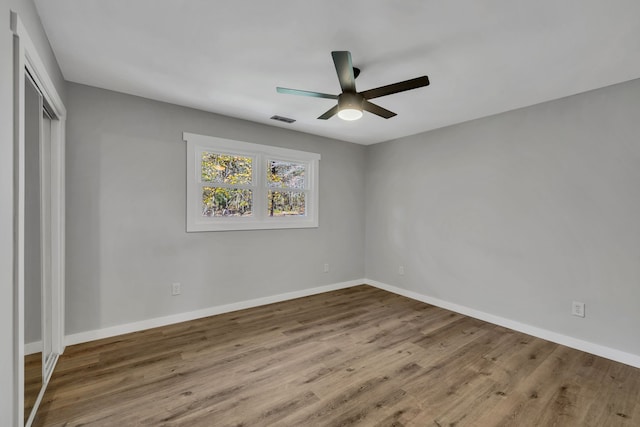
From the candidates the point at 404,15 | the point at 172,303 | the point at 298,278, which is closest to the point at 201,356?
the point at 172,303

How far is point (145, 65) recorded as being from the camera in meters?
2.38

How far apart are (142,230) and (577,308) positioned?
4421 mm

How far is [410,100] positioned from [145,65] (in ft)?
8.03

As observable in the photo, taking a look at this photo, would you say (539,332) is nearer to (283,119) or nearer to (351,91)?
(351,91)

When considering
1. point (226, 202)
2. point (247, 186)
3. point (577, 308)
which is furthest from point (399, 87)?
point (577, 308)

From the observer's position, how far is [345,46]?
2.06 metres

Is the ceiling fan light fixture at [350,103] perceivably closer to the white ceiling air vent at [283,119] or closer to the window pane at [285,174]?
the white ceiling air vent at [283,119]

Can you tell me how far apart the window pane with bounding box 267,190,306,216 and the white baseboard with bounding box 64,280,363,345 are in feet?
3.81

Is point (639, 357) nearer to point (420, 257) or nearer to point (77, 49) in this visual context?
point (420, 257)

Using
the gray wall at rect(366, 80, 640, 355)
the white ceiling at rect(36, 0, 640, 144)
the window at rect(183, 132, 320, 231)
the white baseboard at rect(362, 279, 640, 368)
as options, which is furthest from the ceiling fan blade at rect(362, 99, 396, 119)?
the white baseboard at rect(362, 279, 640, 368)

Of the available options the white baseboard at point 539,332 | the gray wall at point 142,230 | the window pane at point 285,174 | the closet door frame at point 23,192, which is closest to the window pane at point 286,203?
the window pane at point 285,174

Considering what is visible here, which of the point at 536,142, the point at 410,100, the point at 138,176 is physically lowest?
the point at 138,176

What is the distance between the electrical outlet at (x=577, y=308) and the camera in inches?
110

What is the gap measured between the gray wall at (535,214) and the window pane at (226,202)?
230cm
